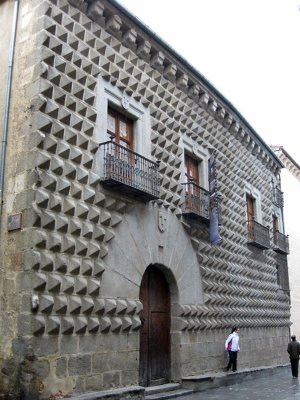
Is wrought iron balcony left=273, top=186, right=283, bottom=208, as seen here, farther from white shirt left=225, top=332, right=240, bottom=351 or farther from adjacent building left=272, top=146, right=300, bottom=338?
white shirt left=225, top=332, right=240, bottom=351

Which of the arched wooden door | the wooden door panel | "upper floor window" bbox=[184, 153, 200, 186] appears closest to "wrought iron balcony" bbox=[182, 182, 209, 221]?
"upper floor window" bbox=[184, 153, 200, 186]

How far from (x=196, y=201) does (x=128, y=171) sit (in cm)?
298

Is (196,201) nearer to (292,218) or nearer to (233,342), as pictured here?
(233,342)

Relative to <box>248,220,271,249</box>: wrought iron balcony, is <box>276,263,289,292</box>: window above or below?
below

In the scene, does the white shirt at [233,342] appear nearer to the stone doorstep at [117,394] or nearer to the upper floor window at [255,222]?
the upper floor window at [255,222]

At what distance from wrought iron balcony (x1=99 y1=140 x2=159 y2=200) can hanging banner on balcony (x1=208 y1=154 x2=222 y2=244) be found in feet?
8.01

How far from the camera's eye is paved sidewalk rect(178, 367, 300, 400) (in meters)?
9.77

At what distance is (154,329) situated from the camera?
33.7 ft

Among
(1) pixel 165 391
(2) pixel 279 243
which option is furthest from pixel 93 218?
(2) pixel 279 243

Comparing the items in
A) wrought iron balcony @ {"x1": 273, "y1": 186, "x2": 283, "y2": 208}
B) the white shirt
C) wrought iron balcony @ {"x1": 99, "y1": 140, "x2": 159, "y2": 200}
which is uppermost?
wrought iron balcony @ {"x1": 273, "y1": 186, "x2": 283, "y2": 208}

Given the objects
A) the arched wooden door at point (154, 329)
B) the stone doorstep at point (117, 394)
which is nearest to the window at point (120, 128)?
the arched wooden door at point (154, 329)

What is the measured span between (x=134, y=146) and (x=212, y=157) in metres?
3.47

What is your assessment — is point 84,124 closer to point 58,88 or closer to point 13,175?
point 58,88

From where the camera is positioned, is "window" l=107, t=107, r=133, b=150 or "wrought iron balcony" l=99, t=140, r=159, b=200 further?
"window" l=107, t=107, r=133, b=150
